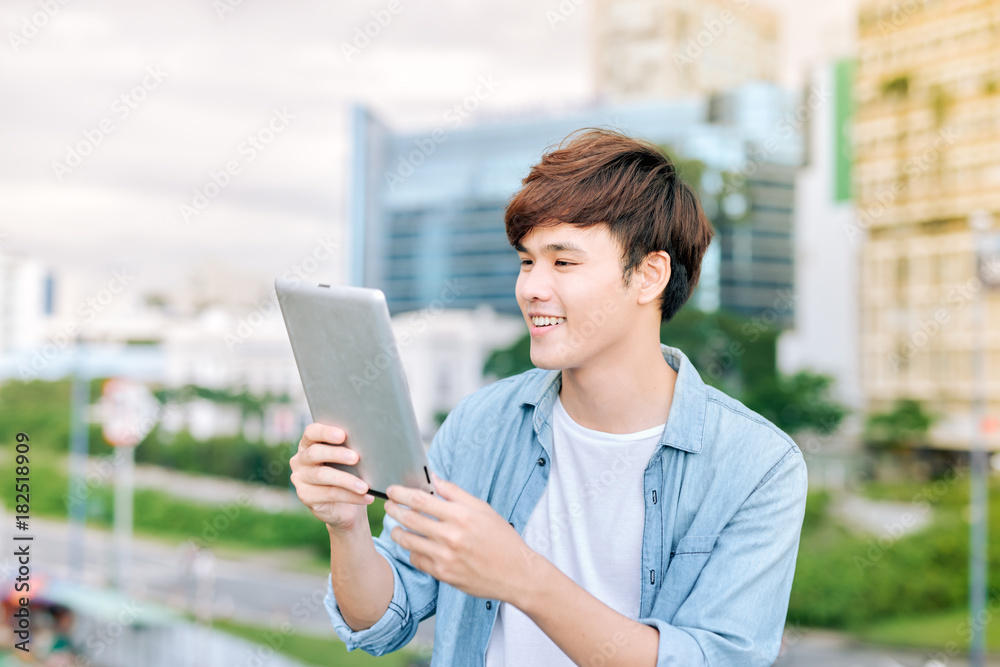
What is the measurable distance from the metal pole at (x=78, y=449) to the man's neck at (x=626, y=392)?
2596 cm

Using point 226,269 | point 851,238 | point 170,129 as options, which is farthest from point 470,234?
point 851,238

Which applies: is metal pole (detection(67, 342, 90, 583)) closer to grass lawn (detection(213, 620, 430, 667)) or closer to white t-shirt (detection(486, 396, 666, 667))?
grass lawn (detection(213, 620, 430, 667))

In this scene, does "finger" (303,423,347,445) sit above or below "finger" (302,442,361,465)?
above

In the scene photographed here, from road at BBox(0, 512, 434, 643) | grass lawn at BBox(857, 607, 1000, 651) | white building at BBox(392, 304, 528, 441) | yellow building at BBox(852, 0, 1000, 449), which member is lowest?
road at BBox(0, 512, 434, 643)

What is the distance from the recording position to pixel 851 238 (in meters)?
25.6

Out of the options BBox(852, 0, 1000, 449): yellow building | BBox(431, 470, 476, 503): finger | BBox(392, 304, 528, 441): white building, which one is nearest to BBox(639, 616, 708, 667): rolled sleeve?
BBox(431, 470, 476, 503): finger

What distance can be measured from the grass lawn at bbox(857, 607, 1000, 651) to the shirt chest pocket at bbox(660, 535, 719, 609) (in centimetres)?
1763

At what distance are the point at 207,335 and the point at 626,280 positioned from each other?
26453 millimetres

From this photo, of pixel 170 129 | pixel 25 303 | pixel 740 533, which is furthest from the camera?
pixel 170 129

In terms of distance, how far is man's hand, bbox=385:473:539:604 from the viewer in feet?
3.26

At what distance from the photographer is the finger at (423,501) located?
1.00 meters

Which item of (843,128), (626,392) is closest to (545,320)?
(626,392)

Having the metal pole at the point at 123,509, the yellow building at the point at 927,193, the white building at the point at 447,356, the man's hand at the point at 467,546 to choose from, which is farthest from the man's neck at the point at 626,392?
the yellow building at the point at 927,193

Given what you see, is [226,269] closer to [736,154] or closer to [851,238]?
[736,154]
